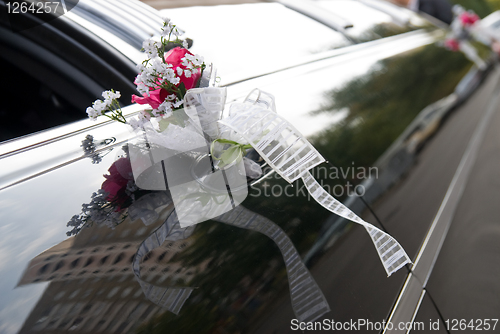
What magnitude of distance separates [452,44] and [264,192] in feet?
6.90

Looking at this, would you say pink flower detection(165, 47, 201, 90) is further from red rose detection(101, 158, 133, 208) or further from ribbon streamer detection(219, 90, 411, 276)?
red rose detection(101, 158, 133, 208)

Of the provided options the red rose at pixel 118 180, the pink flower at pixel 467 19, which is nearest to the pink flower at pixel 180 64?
the red rose at pixel 118 180

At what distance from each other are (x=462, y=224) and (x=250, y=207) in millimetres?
1133

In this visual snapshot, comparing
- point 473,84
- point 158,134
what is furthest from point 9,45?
point 473,84

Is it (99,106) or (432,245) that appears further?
(432,245)

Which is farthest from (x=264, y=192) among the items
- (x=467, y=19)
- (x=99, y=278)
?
(x=467, y=19)

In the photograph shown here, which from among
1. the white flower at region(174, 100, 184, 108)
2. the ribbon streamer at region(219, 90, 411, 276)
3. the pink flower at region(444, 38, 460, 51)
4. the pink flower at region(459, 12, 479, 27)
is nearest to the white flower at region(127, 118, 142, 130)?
the white flower at region(174, 100, 184, 108)

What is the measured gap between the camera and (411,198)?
128cm

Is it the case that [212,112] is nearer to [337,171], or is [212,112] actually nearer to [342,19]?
[337,171]

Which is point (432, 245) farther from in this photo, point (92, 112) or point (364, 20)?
point (364, 20)

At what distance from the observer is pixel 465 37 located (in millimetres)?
2684

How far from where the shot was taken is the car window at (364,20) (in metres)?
1.95

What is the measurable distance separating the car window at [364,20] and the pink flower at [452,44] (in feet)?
0.89

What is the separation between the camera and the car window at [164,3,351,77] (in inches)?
55.7
